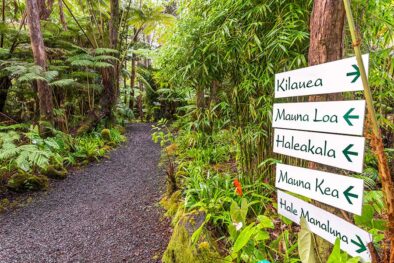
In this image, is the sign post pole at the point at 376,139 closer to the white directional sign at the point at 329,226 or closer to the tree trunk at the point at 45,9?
the white directional sign at the point at 329,226

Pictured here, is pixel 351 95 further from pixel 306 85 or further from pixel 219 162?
pixel 219 162

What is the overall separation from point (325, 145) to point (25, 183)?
3619 mm

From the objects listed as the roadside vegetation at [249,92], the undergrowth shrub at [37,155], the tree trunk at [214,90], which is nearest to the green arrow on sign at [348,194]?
the roadside vegetation at [249,92]

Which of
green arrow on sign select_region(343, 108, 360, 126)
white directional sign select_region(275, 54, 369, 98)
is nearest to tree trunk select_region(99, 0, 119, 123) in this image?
white directional sign select_region(275, 54, 369, 98)

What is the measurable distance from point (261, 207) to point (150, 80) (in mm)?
8358

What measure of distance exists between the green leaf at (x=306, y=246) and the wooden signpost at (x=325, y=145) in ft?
0.52

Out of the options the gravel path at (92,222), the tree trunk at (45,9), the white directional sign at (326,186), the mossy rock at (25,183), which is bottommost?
the gravel path at (92,222)

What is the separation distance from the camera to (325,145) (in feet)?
3.48

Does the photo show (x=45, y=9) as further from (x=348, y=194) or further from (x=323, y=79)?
(x=348, y=194)

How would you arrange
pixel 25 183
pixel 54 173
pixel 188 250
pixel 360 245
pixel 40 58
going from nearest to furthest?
pixel 360 245, pixel 188 250, pixel 25 183, pixel 54 173, pixel 40 58

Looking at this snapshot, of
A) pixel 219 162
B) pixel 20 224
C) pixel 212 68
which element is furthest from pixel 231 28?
pixel 20 224

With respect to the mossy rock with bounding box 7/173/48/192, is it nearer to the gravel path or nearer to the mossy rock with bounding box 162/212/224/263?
the gravel path

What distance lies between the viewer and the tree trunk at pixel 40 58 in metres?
3.97

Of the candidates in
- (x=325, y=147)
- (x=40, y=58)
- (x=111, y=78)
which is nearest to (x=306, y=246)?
(x=325, y=147)
